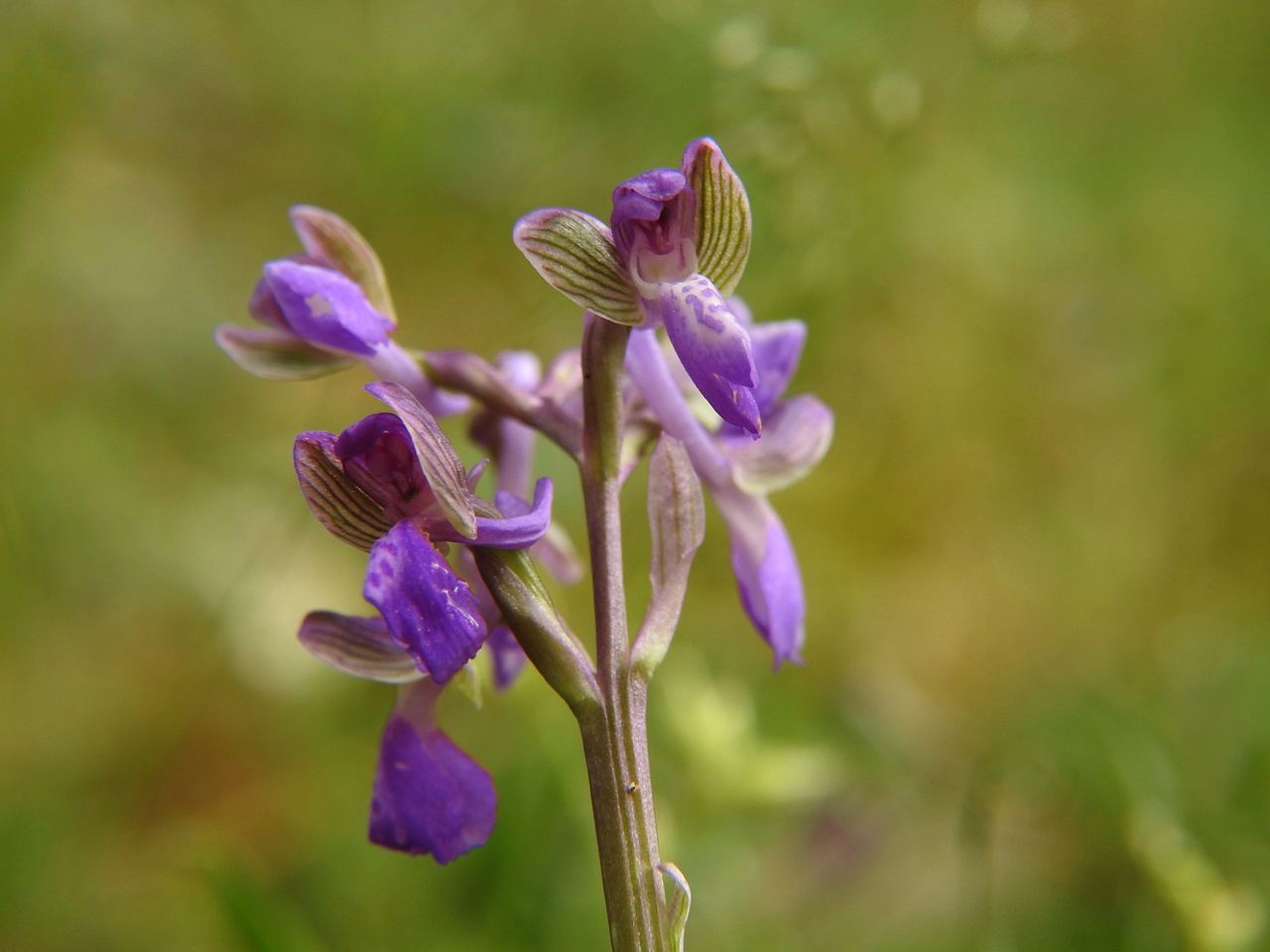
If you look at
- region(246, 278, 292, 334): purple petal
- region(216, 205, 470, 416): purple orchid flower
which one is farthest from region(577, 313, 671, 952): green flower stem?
region(246, 278, 292, 334): purple petal

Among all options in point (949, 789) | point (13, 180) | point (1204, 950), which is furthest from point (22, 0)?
point (1204, 950)

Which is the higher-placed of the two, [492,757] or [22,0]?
[22,0]

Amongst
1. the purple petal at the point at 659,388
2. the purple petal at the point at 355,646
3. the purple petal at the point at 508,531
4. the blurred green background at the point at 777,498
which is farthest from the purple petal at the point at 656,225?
the blurred green background at the point at 777,498

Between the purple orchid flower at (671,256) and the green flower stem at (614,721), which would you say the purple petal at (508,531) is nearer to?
the green flower stem at (614,721)

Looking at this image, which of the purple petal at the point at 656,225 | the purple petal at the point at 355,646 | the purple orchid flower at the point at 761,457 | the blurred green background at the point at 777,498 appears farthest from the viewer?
the blurred green background at the point at 777,498

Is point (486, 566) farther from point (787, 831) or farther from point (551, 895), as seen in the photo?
point (787, 831)

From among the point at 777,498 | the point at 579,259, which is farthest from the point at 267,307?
the point at 777,498
